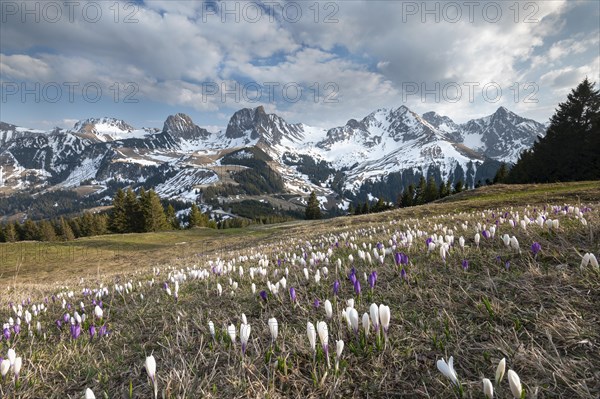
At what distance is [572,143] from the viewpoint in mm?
48938

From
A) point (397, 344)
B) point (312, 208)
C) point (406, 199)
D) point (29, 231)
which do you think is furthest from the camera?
point (312, 208)

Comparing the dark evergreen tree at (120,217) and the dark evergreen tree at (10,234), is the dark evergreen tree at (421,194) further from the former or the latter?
Result: the dark evergreen tree at (10,234)

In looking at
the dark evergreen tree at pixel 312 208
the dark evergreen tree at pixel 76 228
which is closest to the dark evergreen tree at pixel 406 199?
the dark evergreen tree at pixel 312 208

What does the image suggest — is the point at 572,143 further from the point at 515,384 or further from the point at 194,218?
the point at 194,218

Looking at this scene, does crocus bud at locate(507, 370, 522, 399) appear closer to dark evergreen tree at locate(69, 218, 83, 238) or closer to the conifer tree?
the conifer tree

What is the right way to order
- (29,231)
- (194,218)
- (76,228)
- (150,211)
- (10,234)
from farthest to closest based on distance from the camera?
(76,228), (194,218), (29,231), (10,234), (150,211)

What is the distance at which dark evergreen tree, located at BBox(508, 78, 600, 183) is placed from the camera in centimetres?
4578

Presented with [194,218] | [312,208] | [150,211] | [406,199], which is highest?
[406,199]

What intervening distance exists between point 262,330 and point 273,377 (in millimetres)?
938

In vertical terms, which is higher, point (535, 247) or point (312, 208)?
point (535, 247)

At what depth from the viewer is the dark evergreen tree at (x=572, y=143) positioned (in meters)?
45.8

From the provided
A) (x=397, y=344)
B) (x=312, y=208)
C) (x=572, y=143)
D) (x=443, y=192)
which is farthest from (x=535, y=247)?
(x=312, y=208)

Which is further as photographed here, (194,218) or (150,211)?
(194,218)

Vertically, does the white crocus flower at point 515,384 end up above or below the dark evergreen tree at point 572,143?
below
